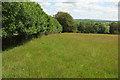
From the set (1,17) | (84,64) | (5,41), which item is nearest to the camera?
(84,64)

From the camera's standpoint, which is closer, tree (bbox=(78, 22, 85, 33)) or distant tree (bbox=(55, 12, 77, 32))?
distant tree (bbox=(55, 12, 77, 32))

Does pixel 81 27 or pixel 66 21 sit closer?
pixel 66 21

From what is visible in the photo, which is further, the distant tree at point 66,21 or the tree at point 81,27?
the tree at point 81,27

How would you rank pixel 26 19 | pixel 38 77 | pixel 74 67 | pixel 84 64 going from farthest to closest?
pixel 26 19 < pixel 84 64 < pixel 74 67 < pixel 38 77

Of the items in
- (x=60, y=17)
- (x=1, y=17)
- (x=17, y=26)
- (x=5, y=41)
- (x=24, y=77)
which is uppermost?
(x=60, y=17)

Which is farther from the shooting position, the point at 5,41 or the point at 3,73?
the point at 5,41

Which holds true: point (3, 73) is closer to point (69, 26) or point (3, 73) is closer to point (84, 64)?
point (84, 64)

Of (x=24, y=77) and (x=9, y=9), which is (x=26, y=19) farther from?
(x=24, y=77)

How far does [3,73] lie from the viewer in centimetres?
527

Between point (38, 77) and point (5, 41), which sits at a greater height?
point (5, 41)

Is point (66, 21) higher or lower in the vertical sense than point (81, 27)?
higher

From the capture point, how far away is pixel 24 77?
16.0 feet

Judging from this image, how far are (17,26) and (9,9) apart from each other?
6.40 feet

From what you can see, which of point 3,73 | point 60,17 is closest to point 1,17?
point 3,73
